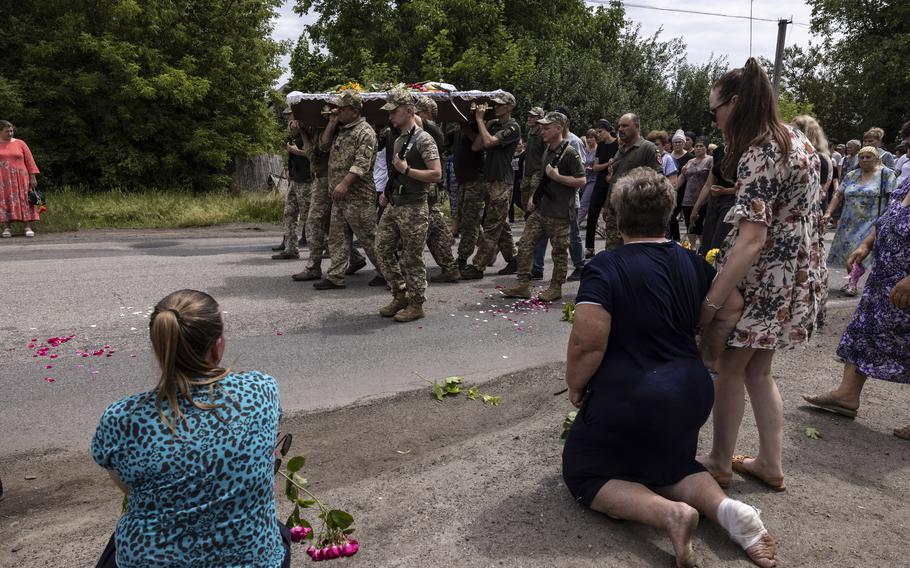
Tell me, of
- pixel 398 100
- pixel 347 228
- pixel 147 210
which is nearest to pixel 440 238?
pixel 347 228

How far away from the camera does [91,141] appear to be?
18.8 meters

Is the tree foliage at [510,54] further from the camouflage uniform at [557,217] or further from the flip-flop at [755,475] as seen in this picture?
the flip-flop at [755,475]

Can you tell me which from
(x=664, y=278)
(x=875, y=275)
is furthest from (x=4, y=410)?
(x=875, y=275)

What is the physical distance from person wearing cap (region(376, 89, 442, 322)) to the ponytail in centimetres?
384

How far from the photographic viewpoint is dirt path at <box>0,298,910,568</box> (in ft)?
9.79

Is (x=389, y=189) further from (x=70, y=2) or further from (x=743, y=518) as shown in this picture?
(x=70, y=2)

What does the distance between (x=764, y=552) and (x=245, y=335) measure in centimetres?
465

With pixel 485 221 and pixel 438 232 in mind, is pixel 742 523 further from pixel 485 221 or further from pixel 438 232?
pixel 485 221

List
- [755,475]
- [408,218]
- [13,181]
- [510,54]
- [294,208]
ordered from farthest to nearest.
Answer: [510,54], [13,181], [294,208], [408,218], [755,475]

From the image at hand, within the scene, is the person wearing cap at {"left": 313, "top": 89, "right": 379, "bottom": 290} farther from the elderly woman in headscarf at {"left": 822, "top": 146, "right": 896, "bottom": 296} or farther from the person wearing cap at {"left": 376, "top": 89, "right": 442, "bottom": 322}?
the elderly woman in headscarf at {"left": 822, "top": 146, "right": 896, "bottom": 296}

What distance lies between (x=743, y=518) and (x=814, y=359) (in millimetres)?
3524

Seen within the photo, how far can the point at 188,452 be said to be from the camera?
208 cm

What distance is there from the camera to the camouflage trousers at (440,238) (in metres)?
8.44

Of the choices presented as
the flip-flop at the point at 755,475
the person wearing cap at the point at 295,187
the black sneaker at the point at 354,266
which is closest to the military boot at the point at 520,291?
the black sneaker at the point at 354,266
